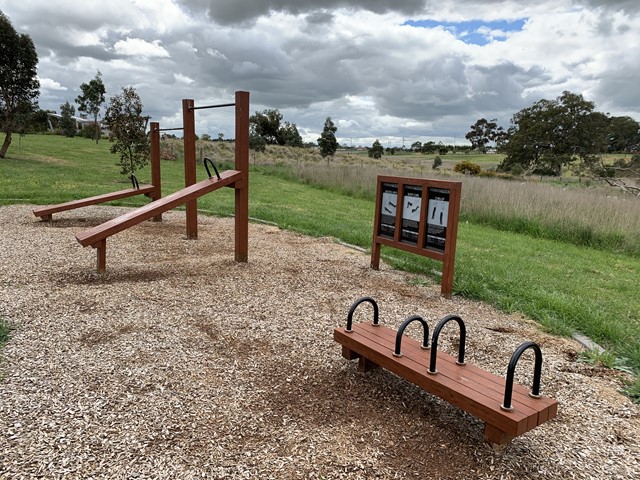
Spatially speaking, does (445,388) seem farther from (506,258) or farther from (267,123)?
(267,123)

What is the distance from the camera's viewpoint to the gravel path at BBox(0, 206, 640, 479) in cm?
224

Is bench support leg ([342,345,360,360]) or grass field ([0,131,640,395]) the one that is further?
grass field ([0,131,640,395])

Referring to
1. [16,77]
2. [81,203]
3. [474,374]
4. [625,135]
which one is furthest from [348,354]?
[625,135]

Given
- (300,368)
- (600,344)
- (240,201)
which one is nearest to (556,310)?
(600,344)

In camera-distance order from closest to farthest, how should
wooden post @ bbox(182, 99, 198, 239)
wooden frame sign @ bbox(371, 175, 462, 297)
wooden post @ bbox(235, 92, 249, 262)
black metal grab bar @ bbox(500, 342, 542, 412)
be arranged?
black metal grab bar @ bbox(500, 342, 542, 412)
wooden frame sign @ bbox(371, 175, 462, 297)
wooden post @ bbox(235, 92, 249, 262)
wooden post @ bbox(182, 99, 198, 239)

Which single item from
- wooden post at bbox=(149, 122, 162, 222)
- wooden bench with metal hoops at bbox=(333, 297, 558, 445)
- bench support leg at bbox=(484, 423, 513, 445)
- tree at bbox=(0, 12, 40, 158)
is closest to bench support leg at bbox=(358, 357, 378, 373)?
wooden bench with metal hoops at bbox=(333, 297, 558, 445)

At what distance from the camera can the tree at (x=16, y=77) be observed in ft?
58.3

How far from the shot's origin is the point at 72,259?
18.8ft

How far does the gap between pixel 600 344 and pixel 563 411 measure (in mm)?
1381

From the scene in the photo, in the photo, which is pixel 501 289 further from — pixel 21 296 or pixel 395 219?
pixel 21 296

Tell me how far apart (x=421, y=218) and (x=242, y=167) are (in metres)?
2.23

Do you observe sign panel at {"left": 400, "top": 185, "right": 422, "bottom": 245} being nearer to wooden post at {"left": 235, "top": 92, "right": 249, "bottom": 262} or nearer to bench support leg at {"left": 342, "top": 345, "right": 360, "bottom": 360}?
wooden post at {"left": 235, "top": 92, "right": 249, "bottom": 262}

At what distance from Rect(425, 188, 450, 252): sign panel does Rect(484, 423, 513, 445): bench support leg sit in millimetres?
2821

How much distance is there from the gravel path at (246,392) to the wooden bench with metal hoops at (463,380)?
0.67 ft
